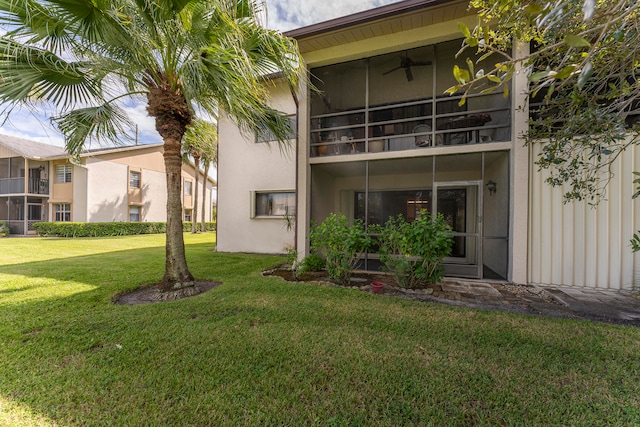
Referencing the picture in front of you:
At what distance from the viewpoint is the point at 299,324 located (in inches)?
136

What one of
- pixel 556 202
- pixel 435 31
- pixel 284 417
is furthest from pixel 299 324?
pixel 435 31

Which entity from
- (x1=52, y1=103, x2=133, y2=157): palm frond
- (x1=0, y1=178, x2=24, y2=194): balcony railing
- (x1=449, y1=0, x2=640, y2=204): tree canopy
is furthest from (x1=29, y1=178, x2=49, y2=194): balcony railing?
(x1=449, y1=0, x2=640, y2=204): tree canopy

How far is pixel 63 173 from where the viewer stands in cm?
1884

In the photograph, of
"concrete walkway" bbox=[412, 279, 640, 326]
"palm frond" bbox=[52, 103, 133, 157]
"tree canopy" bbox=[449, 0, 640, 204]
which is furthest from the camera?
"palm frond" bbox=[52, 103, 133, 157]

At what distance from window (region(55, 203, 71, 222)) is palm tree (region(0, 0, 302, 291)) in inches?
747

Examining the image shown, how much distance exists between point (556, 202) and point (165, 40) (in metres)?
7.36

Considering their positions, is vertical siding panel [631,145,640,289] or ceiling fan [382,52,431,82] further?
ceiling fan [382,52,431,82]

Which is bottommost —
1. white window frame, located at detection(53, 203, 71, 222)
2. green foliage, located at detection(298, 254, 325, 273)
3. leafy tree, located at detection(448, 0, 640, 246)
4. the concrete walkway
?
the concrete walkway

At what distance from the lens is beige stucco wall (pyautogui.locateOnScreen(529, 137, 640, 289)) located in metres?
4.75

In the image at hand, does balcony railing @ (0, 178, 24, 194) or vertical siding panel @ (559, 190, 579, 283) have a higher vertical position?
balcony railing @ (0, 178, 24, 194)

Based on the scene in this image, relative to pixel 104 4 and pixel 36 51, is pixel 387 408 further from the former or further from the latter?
pixel 36 51

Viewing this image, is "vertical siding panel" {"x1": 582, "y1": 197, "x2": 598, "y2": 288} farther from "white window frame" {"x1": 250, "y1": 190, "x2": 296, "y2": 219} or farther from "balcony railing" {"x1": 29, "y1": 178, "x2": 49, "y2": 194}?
"balcony railing" {"x1": 29, "y1": 178, "x2": 49, "y2": 194}

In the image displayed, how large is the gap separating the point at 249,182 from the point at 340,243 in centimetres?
579

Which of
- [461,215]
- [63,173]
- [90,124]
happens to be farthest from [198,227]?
[461,215]
